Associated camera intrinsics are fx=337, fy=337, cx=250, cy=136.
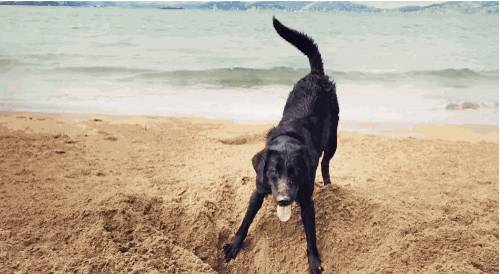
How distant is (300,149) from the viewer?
8.11 ft

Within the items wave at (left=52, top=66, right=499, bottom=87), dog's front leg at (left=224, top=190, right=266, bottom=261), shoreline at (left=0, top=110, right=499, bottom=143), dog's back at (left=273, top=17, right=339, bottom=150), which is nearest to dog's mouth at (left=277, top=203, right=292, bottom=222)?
dog's front leg at (left=224, top=190, right=266, bottom=261)

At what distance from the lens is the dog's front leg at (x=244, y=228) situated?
281 cm

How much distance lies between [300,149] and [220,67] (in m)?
10.8

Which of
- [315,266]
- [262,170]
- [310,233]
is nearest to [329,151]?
[310,233]

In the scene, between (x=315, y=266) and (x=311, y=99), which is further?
(x=311, y=99)

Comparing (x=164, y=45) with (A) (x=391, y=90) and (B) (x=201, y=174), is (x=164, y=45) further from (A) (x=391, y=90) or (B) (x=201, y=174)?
(B) (x=201, y=174)

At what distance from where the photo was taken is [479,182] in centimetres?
477

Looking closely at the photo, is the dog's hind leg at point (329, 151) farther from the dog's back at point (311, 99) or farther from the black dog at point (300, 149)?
the dog's back at point (311, 99)

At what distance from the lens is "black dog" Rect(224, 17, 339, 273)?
236cm

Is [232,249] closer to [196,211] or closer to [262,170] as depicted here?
[196,211]

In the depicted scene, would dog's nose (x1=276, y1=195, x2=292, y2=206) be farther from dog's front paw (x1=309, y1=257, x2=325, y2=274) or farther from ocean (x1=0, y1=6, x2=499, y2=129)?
ocean (x1=0, y1=6, x2=499, y2=129)

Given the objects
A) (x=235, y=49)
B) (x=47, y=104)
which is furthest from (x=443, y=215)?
(x=235, y=49)

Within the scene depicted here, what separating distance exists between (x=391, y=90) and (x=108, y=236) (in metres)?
11.1

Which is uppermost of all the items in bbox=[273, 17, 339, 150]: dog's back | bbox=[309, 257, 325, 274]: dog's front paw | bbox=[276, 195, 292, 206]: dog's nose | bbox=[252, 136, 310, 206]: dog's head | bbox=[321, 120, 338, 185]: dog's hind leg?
bbox=[273, 17, 339, 150]: dog's back
